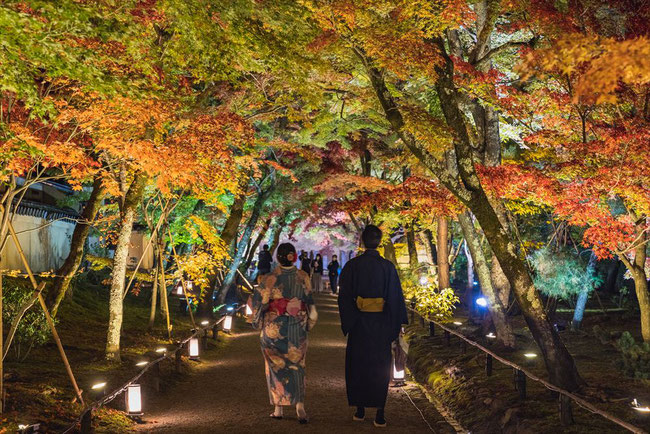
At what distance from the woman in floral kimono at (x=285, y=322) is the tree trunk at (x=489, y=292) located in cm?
628

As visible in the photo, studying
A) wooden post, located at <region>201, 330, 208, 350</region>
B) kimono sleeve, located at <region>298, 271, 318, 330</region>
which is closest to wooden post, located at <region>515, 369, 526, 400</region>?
kimono sleeve, located at <region>298, 271, 318, 330</region>

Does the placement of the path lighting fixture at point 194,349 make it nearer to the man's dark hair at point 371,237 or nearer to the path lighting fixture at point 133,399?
the path lighting fixture at point 133,399

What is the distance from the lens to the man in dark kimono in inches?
298

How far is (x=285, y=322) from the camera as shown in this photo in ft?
25.4

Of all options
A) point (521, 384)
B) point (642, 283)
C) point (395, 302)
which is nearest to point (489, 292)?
point (642, 283)

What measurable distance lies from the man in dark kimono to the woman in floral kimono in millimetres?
528

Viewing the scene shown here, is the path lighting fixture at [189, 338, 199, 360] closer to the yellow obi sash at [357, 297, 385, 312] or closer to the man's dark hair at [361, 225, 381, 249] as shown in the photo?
the yellow obi sash at [357, 297, 385, 312]

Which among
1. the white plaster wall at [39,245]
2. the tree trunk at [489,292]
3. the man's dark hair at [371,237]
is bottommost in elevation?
the tree trunk at [489,292]

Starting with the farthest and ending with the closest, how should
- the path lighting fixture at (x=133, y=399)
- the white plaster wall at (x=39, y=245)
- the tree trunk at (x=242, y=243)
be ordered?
the tree trunk at (x=242, y=243), the white plaster wall at (x=39, y=245), the path lighting fixture at (x=133, y=399)

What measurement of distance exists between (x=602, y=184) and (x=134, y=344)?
10931mm

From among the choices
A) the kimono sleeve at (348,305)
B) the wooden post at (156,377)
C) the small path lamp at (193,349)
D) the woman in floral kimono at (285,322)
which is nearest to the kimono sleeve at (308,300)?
the woman in floral kimono at (285,322)

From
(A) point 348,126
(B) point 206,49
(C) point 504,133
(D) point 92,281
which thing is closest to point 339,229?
(D) point 92,281

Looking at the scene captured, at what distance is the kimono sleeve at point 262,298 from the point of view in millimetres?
7680

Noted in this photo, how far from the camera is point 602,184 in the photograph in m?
10.8
